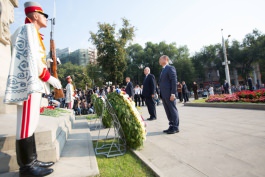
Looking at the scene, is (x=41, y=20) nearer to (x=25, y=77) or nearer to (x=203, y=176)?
(x=25, y=77)

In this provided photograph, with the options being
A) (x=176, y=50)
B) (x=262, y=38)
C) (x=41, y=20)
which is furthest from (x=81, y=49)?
(x=41, y=20)

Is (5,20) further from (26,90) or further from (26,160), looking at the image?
(26,160)

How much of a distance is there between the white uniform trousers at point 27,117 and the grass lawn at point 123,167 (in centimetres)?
116

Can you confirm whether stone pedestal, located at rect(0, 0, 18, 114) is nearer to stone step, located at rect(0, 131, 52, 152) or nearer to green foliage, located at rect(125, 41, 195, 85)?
stone step, located at rect(0, 131, 52, 152)

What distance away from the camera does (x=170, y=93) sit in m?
5.14

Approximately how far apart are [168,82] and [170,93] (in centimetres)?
34

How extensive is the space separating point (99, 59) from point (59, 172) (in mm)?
30353

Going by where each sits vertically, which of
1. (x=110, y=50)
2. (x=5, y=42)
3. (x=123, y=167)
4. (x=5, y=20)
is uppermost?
(x=110, y=50)

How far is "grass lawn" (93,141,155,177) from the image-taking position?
268cm

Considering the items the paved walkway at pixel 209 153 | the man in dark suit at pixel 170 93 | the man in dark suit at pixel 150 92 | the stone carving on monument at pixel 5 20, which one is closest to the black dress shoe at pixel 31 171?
A: the paved walkway at pixel 209 153

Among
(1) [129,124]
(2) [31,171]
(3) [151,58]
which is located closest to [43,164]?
(2) [31,171]

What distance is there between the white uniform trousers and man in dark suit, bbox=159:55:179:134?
11.0ft

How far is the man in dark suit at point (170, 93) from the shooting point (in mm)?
4996

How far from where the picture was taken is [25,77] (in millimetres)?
2508
